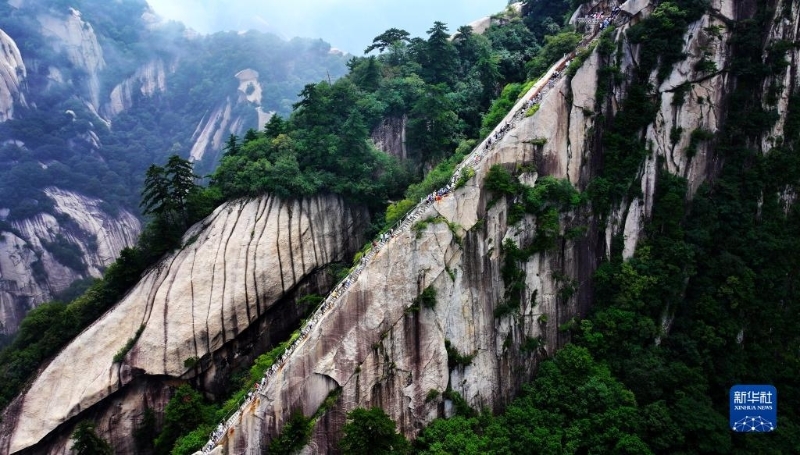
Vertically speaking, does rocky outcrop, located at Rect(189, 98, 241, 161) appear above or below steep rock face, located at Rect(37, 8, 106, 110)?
below

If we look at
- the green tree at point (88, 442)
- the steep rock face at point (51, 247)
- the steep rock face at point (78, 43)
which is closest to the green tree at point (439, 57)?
the green tree at point (88, 442)

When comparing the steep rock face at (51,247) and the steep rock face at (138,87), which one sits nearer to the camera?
the steep rock face at (51,247)

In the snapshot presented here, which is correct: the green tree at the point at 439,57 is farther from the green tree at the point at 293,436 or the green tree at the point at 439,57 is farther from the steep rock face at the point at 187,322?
the green tree at the point at 293,436

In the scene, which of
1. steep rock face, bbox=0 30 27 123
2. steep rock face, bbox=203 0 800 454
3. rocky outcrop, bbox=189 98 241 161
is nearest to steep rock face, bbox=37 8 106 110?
steep rock face, bbox=0 30 27 123

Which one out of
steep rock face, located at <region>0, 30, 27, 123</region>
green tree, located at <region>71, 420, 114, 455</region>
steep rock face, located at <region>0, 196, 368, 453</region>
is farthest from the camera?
steep rock face, located at <region>0, 30, 27, 123</region>

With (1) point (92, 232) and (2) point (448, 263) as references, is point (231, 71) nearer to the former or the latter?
(1) point (92, 232)

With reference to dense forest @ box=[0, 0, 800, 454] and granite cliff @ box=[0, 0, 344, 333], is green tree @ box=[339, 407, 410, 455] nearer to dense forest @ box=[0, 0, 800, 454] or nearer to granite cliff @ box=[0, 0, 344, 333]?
dense forest @ box=[0, 0, 800, 454]
